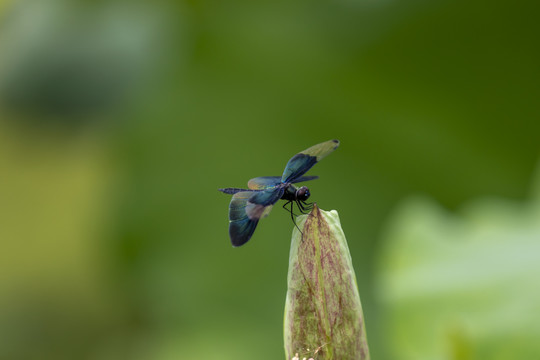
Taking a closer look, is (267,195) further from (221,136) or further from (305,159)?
(221,136)

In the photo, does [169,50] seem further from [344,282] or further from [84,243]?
[344,282]

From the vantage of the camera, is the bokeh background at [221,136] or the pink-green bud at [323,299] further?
the bokeh background at [221,136]

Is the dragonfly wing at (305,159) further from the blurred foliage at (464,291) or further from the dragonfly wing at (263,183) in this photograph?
the blurred foliage at (464,291)

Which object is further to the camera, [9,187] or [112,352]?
[9,187]

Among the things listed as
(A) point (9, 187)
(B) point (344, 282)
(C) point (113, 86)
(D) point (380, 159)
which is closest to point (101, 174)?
(C) point (113, 86)

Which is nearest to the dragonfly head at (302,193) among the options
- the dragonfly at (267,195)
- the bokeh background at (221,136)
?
the dragonfly at (267,195)

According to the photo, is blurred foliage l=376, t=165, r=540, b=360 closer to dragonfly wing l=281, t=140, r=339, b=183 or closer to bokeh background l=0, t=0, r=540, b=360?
dragonfly wing l=281, t=140, r=339, b=183
